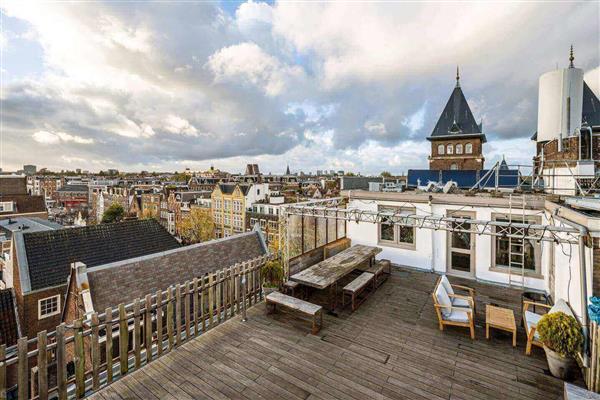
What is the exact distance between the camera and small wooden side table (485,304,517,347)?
4855mm

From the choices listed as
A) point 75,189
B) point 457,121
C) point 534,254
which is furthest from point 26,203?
point 75,189

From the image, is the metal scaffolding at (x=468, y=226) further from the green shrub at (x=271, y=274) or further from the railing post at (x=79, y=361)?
the railing post at (x=79, y=361)

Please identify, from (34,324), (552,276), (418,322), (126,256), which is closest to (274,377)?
(418,322)

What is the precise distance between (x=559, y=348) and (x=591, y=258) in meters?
1.41

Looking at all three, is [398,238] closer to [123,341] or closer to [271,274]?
[271,274]

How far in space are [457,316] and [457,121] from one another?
38.4m

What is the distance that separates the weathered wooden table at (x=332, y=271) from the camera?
19.9ft

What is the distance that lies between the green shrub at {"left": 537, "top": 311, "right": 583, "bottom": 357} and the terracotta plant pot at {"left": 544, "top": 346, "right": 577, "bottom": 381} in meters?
0.07

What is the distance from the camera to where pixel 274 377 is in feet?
13.1

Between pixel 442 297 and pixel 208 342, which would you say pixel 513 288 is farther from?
pixel 208 342

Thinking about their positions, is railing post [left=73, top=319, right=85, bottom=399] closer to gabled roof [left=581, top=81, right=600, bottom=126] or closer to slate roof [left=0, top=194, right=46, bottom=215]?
Answer: gabled roof [left=581, top=81, right=600, bottom=126]

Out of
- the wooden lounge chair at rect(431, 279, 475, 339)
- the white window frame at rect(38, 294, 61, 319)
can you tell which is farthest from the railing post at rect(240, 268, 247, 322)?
the white window frame at rect(38, 294, 61, 319)

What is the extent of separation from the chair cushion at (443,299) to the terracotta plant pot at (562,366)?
1615 millimetres

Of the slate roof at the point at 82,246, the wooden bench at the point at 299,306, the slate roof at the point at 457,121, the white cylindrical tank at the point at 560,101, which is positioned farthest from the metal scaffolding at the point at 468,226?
the slate roof at the point at 457,121
